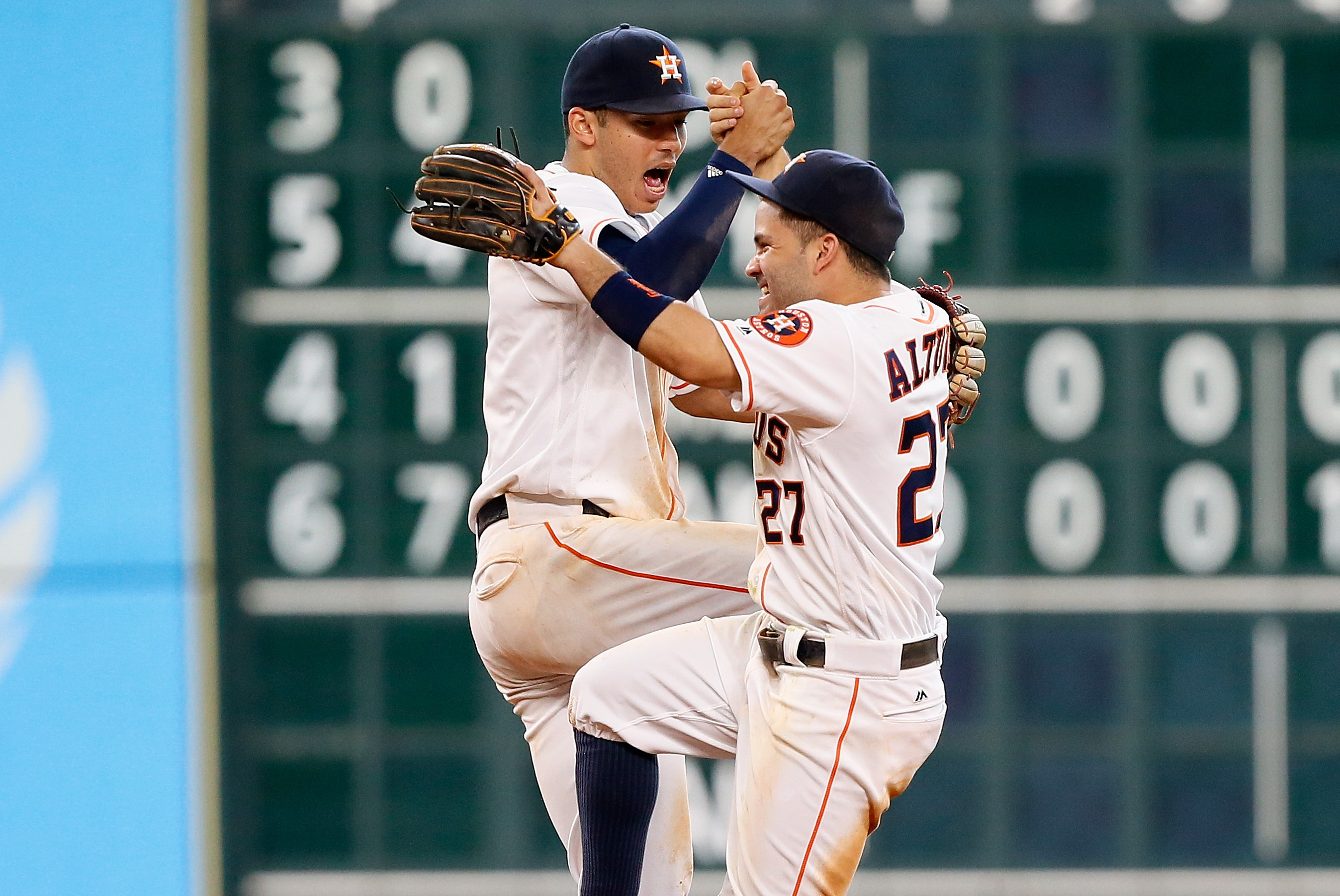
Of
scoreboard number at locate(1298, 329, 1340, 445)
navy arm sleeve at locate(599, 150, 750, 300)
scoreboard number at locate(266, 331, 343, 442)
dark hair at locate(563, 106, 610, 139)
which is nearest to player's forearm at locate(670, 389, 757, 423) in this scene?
navy arm sleeve at locate(599, 150, 750, 300)

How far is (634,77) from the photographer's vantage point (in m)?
2.71

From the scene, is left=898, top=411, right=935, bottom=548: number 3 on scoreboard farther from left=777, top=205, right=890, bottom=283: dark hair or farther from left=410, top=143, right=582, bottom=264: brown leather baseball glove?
left=410, top=143, right=582, bottom=264: brown leather baseball glove

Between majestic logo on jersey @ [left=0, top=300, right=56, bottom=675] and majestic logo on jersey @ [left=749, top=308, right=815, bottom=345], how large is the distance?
3.13m

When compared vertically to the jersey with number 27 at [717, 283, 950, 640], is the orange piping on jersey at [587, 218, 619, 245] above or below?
above

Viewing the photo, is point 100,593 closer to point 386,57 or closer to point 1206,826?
point 386,57

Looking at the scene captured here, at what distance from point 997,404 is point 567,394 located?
2.29 m

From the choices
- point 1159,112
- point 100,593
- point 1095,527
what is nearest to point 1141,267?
point 1159,112

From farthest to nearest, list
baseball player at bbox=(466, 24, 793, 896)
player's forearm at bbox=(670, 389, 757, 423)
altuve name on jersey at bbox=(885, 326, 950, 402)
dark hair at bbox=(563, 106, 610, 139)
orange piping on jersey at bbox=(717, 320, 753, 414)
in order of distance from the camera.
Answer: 1. player's forearm at bbox=(670, 389, 757, 423)
2. dark hair at bbox=(563, 106, 610, 139)
3. baseball player at bbox=(466, 24, 793, 896)
4. altuve name on jersey at bbox=(885, 326, 950, 402)
5. orange piping on jersey at bbox=(717, 320, 753, 414)

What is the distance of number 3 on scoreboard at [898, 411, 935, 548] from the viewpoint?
2551mm

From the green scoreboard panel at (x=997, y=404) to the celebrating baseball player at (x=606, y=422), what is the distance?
189 centimetres

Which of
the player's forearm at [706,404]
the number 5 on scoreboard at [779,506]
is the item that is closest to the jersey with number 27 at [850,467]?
the number 5 on scoreboard at [779,506]

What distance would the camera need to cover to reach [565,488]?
2682mm

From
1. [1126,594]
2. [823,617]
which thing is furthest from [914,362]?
[1126,594]

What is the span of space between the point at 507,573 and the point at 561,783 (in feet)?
1.42
